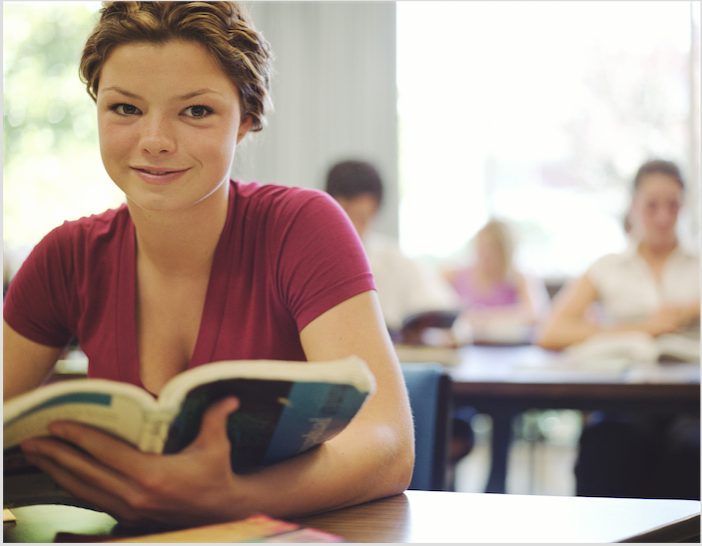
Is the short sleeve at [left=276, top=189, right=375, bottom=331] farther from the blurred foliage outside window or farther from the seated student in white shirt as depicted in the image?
the blurred foliage outside window

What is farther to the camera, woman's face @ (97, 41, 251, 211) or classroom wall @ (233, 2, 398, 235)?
classroom wall @ (233, 2, 398, 235)

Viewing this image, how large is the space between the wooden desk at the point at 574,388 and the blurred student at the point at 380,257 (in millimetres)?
650

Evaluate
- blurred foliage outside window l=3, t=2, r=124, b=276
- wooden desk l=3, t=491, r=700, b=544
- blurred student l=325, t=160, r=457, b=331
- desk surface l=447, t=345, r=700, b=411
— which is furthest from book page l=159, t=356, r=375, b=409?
blurred foliage outside window l=3, t=2, r=124, b=276

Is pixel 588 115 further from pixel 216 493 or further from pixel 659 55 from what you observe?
pixel 216 493

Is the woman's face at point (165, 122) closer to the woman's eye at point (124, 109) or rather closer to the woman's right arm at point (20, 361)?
the woman's eye at point (124, 109)

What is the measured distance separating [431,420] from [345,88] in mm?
3368

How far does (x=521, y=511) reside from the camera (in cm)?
66

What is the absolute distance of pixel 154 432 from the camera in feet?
1.70

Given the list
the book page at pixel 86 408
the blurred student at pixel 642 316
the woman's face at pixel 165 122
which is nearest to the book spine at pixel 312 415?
the book page at pixel 86 408

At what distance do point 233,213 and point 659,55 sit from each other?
484 cm

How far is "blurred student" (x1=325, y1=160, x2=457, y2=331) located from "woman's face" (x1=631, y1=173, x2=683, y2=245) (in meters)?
0.84

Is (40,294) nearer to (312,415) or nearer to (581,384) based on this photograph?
(312,415)

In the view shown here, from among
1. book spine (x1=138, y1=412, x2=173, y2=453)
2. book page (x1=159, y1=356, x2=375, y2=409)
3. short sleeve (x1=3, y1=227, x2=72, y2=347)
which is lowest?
book spine (x1=138, y1=412, x2=173, y2=453)

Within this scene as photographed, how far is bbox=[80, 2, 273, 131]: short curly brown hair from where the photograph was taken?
32.3 inches
